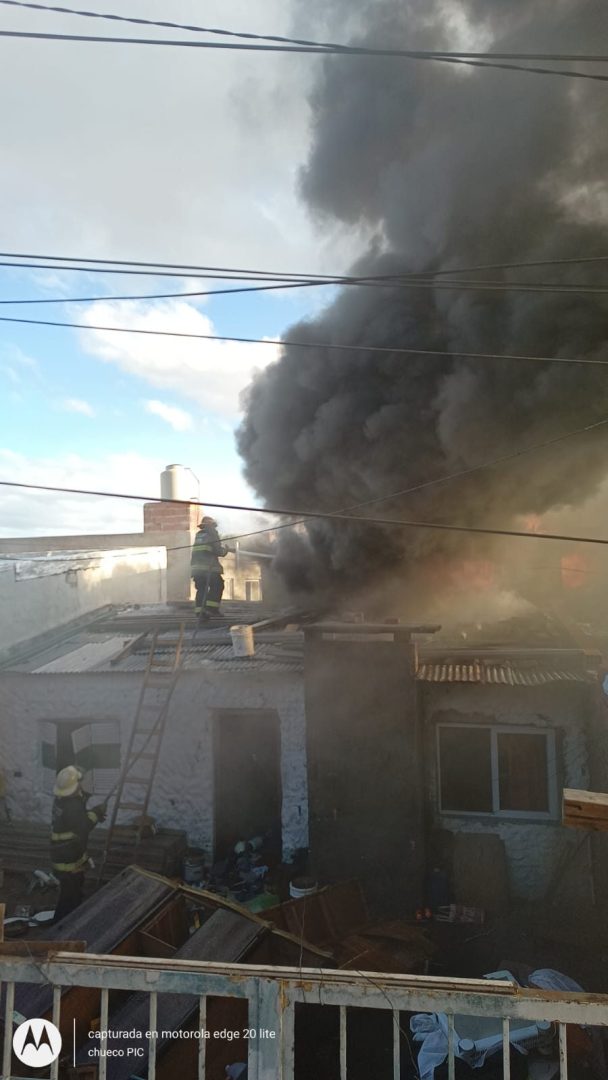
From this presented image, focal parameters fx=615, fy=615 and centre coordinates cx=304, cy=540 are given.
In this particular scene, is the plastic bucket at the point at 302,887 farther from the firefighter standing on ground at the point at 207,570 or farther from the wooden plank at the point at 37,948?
the firefighter standing on ground at the point at 207,570

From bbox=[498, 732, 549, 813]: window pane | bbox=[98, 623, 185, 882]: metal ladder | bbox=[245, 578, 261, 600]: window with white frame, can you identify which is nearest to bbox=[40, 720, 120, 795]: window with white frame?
bbox=[98, 623, 185, 882]: metal ladder

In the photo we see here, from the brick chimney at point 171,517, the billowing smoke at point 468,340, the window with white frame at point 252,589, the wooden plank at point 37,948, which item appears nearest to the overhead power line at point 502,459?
the billowing smoke at point 468,340

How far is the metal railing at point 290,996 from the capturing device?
2.11 m

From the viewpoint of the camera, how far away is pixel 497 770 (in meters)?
6.53

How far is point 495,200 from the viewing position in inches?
414

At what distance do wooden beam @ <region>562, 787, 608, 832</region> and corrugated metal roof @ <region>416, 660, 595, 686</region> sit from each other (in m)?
3.22

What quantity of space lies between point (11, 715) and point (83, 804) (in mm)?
2842

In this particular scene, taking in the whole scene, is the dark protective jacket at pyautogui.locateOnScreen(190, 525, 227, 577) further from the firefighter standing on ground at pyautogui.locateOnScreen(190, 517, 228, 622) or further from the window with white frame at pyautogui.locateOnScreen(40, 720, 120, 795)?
the window with white frame at pyautogui.locateOnScreen(40, 720, 120, 795)

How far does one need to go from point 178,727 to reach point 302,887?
2.39 m

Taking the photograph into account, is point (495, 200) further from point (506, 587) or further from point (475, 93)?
point (506, 587)

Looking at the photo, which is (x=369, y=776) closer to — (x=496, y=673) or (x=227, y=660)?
(x=496, y=673)

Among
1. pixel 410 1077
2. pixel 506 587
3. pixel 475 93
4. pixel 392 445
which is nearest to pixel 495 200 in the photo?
pixel 475 93

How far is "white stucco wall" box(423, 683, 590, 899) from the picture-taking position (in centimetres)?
627

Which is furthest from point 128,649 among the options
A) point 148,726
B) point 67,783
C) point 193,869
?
point 193,869
